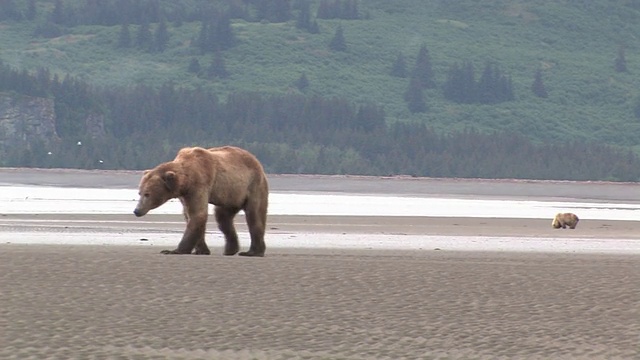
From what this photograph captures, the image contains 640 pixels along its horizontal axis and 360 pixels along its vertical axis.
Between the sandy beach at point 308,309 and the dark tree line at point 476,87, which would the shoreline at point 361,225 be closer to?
the sandy beach at point 308,309

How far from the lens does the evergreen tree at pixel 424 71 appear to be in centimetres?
13950

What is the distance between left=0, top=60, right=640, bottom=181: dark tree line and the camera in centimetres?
9419

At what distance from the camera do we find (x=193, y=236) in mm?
13938

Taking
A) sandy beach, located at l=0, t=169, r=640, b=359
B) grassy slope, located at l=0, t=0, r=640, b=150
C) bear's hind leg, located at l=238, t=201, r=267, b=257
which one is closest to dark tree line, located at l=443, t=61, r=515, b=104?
grassy slope, located at l=0, t=0, r=640, b=150

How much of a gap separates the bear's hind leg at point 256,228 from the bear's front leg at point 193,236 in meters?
1.08

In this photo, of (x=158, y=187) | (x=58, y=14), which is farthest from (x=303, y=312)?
(x=58, y=14)

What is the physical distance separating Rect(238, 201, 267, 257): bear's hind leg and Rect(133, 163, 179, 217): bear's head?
4.20ft

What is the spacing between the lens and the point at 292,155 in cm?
9381

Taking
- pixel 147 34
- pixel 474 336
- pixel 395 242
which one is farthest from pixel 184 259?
pixel 147 34

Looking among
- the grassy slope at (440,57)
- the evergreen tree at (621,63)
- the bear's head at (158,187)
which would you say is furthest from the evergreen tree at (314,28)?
the bear's head at (158,187)

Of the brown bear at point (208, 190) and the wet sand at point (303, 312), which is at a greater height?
the wet sand at point (303, 312)

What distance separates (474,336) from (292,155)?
88.2m

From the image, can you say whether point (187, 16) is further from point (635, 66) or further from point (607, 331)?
point (607, 331)

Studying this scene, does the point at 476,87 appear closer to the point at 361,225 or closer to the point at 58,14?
the point at 58,14
